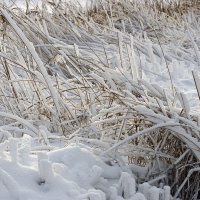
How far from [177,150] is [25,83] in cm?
73

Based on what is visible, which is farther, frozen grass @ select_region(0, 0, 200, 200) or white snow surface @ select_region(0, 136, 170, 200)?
frozen grass @ select_region(0, 0, 200, 200)

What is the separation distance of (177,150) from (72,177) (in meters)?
0.29

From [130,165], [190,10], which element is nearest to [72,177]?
[130,165]

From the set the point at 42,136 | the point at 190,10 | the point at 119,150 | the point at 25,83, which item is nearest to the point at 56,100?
the point at 42,136

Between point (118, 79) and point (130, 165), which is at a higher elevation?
point (118, 79)

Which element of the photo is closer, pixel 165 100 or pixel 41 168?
pixel 41 168

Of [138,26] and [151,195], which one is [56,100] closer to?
[151,195]

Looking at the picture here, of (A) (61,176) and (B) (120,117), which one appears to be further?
(B) (120,117)

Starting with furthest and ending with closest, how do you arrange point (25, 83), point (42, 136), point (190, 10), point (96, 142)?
point (190, 10) < point (25, 83) < point (42, 136) < point (96, 142)

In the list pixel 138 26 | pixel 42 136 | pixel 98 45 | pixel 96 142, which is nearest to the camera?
pixel 96 142

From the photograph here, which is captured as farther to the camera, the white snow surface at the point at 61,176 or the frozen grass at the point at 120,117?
the frozen grass at the point at 120,117

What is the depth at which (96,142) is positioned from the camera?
3.76 feet

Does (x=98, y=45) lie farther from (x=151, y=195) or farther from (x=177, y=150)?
(x=151, y=195)

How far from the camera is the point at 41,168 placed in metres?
0.95
